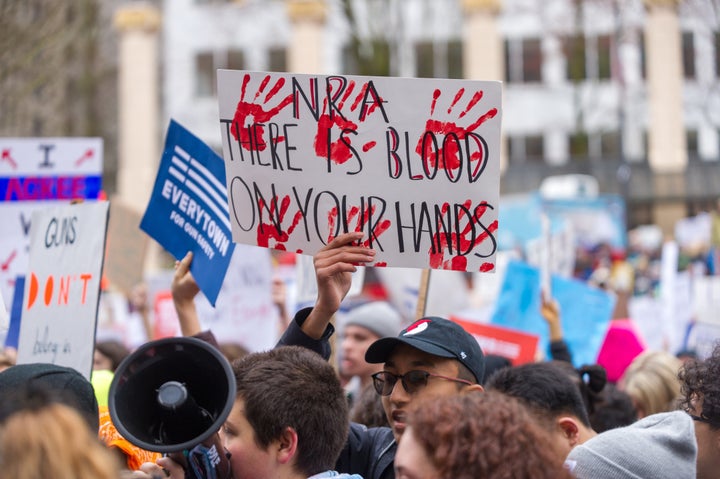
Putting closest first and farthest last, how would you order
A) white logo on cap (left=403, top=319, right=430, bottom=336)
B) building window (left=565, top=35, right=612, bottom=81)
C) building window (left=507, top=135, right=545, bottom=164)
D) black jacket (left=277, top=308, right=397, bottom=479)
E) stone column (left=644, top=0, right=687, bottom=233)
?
1. white logo on cap (left=403, top=319, right=430, bottom=336)
2. black jacket (left=277, top=308, right=397, bottom=479)
3. stone column (left=644, top=0, right=687, bottom=233)
4. building window (left=565, top=35, right=612, bottom=81)
5. building window (left=507, top=135, right=545, bottom=164)

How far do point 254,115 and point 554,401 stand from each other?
147cm

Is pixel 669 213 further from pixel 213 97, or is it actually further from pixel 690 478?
pixel 690 478

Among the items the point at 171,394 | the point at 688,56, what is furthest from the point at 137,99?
the point at 171,394

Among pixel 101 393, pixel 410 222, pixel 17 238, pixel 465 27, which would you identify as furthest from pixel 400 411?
pixel 465 27

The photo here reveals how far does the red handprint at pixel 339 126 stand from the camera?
389 cm

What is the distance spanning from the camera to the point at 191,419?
284 centimetres

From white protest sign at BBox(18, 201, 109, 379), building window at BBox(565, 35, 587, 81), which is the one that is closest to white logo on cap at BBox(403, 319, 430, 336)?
white protest sign at BBox(18, 201, 109, 379)

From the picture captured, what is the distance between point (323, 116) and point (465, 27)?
3097cm

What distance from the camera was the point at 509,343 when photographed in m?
6.88

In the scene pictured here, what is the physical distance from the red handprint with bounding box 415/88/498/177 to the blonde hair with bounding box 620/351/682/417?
7.61 feet

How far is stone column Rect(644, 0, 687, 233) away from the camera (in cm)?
3284

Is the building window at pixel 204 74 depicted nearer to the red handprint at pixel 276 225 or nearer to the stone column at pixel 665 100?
the stone column at pixel 665 100

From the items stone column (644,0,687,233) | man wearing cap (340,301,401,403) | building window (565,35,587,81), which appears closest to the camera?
man wearing cap (340,301,401,403)

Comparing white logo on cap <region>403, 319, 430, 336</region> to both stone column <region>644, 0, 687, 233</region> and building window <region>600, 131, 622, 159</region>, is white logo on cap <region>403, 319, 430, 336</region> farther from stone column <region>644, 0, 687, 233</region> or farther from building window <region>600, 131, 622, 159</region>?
building window <region>600, 131, 622, 159</region>
